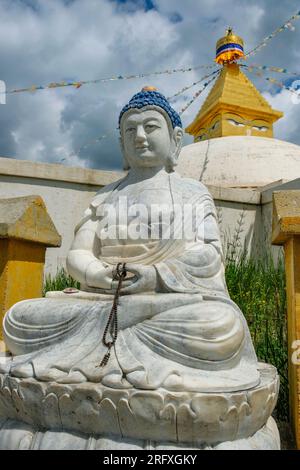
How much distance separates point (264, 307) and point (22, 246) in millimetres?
2753

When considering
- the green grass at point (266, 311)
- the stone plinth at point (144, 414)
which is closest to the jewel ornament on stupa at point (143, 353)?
the stone plinth at point (144, 414)

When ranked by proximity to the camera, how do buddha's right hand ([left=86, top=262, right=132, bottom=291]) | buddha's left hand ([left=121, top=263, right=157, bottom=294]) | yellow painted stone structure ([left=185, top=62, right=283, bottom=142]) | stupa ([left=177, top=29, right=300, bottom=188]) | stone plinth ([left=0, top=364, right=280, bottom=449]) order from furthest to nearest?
yellow painted stone structure ([left=185, top=62, right=283, bottom=142])
stupa ([left=177, top=29, right=300, bottom=188])
buddha's right hand ([left=86, top=262, right=132, bottom=291])
buddha's left hand ([left=121, top=263, right=157, bottom=294])
stone plinth ([left=0, top=364, right=280, bottom=449])

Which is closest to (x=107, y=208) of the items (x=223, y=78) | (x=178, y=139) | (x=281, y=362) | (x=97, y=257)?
(x=97, y=257)

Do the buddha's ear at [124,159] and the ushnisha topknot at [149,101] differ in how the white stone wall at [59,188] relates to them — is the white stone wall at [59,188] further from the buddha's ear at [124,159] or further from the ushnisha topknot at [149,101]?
the ushnisha topknot at [149,101]

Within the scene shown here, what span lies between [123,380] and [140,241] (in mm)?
1115

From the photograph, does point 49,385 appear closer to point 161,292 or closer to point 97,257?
point 161,292

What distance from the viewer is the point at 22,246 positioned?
136 inches

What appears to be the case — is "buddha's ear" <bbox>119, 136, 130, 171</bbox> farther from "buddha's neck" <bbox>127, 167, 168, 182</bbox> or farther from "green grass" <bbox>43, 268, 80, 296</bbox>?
"green grass" <bbox>43, 268, 80, 296</bbox>

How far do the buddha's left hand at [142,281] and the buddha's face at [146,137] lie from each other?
40.4 inches

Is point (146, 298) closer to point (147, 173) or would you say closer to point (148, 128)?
point (147, 173)

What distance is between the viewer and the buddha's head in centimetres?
299

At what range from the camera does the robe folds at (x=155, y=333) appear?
2.04 meters

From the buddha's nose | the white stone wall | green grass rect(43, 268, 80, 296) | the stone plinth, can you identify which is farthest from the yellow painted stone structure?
the stone plinth

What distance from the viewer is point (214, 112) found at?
13195 millimetres
